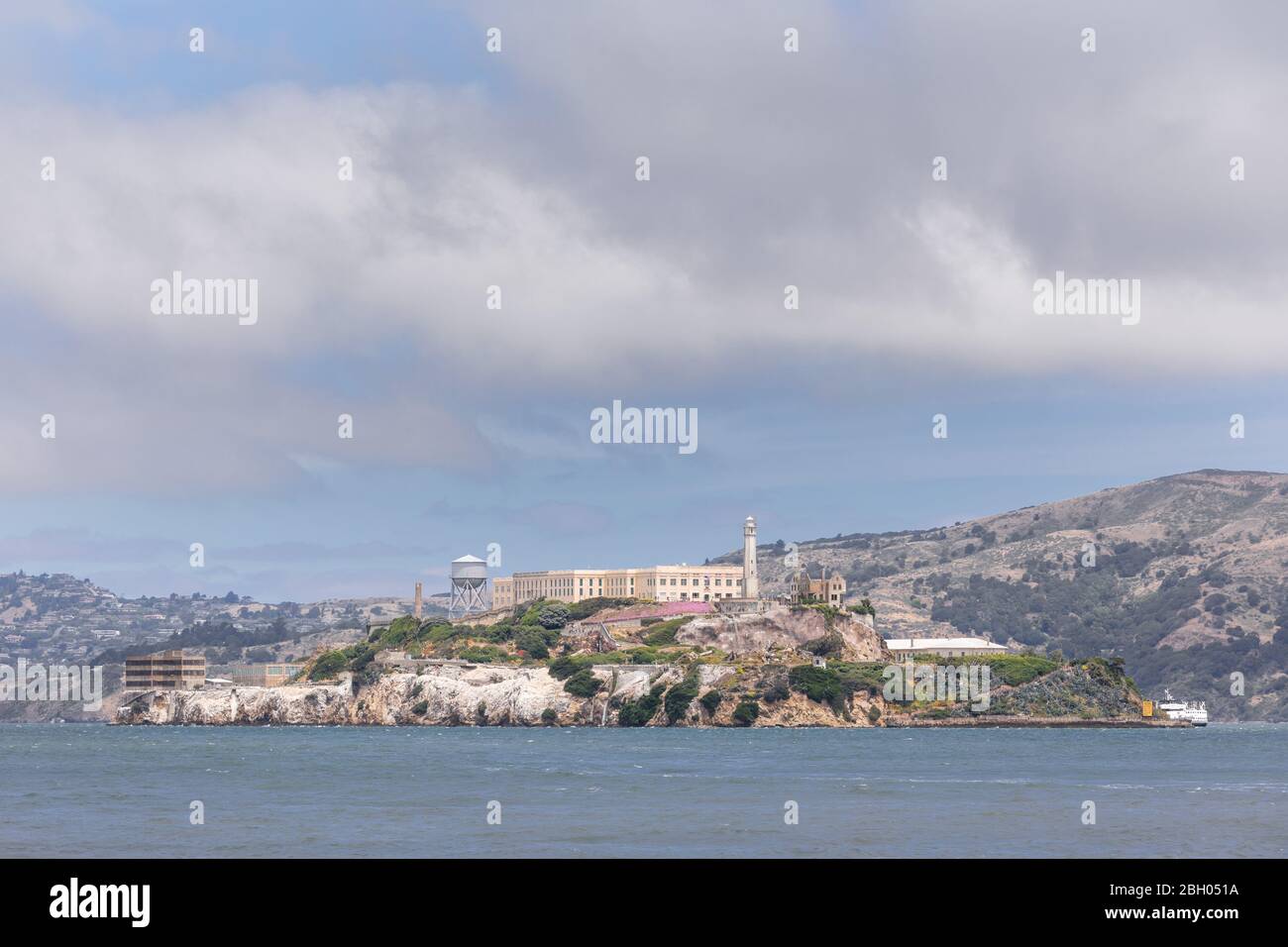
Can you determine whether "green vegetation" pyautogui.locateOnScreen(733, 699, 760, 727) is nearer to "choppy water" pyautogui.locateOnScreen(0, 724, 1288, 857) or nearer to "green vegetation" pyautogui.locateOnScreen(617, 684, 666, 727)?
"green vegetation" pyautogui.locateOnScreen(617, 684, 666, 727)

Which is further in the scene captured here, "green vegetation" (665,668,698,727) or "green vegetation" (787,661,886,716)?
"green vegetation" (665,668,698,727)

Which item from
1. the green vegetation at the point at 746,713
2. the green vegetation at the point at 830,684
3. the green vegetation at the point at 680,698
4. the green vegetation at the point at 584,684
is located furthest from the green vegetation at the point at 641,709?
the green vegetation at the point at 830,684

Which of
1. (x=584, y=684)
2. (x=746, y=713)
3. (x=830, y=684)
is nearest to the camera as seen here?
(x=746, y=713)

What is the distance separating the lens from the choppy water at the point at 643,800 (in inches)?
2164

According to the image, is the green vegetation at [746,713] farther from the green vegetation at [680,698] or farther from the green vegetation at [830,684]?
the green vegetation at [680,698]

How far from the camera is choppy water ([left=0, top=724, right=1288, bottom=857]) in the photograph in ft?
180

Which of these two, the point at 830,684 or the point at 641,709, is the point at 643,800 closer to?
the point at 830,684

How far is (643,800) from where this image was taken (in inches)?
2913

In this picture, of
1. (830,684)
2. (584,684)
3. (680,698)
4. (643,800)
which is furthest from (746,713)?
(643,800)

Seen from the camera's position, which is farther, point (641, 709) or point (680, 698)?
point (641, 709)

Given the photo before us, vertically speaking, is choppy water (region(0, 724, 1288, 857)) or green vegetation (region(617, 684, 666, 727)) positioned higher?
choppy water (region(0, 724, 1288, 857))

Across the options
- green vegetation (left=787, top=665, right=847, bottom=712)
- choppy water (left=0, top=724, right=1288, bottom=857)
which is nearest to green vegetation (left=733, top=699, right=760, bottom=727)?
green vegetation (left=787, top=665, right=847, bottom=712)
